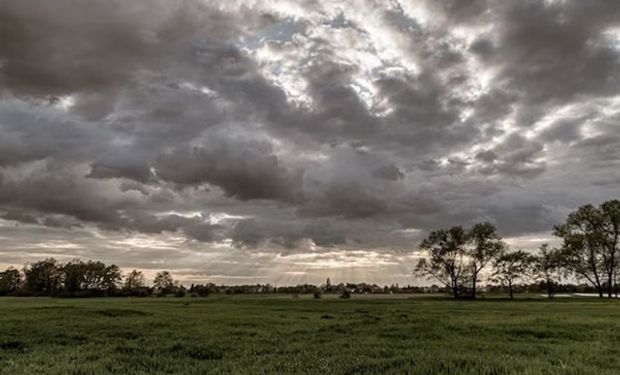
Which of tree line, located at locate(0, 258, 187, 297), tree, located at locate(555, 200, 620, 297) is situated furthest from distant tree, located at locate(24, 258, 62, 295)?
tree, located at locate(555, 200, 620, 297)

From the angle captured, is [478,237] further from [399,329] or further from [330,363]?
[330,363]

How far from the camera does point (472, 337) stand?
2616 cm

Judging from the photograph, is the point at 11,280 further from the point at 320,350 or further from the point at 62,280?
the point at 320,350

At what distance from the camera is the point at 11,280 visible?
19050 cm

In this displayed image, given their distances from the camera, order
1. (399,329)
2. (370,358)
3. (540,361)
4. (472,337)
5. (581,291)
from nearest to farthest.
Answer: (540,361)
(370,358)
(472,337)
(399,329)
(581,291)

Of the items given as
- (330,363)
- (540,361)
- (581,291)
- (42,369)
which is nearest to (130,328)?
(42,369)

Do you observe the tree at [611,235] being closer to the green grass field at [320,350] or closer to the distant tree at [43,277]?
the green grass field at [320,350]

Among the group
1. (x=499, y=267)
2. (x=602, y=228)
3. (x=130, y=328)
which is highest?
(x=602, y=228)

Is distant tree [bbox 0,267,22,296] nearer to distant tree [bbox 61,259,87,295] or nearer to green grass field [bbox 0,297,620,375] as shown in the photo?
distant tree [bbox 61,259,87,295]

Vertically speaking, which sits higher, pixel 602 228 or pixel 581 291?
pixel 602 228

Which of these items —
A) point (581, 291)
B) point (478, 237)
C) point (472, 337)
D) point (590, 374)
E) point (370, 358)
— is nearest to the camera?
point (590, 374)

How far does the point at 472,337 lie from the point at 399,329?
4.57m

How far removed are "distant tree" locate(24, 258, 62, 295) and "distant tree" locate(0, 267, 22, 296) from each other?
5.19 metres

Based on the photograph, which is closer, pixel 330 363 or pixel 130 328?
pixel 330 363
